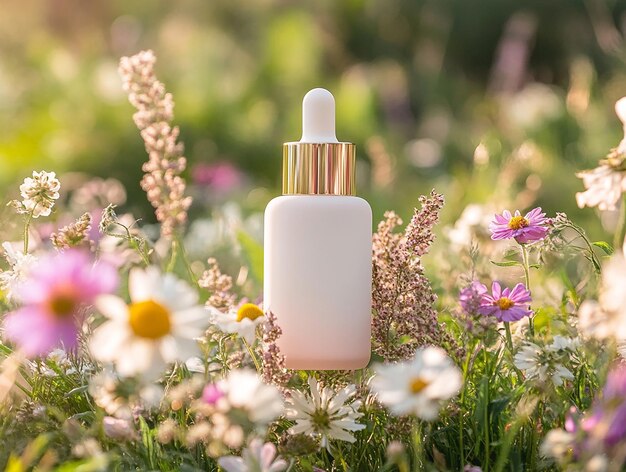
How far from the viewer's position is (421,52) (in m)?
7.02

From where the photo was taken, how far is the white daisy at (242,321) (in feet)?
2.96

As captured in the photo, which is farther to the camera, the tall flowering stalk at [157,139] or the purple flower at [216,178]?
the purple flower at [216,178]

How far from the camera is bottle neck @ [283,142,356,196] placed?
39.7 inches

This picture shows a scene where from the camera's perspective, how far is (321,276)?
100 cm

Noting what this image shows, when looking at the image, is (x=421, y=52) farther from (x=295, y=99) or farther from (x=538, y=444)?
(x=538, y=444)

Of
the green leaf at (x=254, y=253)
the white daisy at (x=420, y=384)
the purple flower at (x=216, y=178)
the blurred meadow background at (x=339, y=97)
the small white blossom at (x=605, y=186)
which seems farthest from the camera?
the purple flower at (x=216, y=178)

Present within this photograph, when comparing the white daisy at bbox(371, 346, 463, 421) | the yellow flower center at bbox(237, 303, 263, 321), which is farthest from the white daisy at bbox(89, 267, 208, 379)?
the yellow flower center at bbox(237, 303, 263, 321)

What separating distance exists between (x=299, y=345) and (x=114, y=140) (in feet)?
9.67

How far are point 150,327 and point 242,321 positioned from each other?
0.77 feet

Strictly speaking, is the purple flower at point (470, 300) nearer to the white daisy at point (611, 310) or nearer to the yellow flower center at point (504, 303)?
the yellow flower center at point (504, 303)

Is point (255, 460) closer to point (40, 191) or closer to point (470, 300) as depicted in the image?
point (470, 300)

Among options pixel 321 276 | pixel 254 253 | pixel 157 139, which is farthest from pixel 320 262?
pixel 254 253

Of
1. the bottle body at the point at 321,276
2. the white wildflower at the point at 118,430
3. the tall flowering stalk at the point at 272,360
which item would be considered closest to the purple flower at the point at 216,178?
the bottle body at the point at 321,276

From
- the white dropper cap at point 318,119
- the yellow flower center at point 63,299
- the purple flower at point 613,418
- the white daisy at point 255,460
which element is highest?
the white dropper cap at point 318,119
